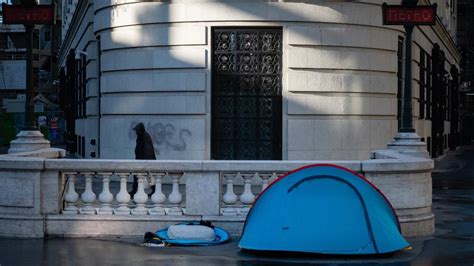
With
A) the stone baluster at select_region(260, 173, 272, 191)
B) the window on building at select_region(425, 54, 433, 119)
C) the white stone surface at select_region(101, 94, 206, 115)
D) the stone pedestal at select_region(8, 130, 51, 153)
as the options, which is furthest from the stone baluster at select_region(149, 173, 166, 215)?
the window on building at select_region(425, 54, 433, 119)

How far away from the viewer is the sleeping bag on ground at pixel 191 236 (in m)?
11.1

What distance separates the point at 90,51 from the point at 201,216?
15.4 m

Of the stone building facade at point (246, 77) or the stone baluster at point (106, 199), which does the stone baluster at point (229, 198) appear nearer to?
the stone baluster at point (106, 199)

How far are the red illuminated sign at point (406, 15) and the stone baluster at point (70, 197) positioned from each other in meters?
6.51

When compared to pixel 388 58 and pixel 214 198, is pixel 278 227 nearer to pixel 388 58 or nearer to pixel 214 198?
pixel 214 198

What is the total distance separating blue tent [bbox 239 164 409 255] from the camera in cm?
1016

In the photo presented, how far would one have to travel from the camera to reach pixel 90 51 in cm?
2597

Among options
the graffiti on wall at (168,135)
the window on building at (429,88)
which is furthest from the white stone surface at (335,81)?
the window on building at (429,88)

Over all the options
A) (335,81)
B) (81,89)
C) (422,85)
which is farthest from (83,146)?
(422,85)

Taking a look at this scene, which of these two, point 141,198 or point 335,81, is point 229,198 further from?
point 335,81

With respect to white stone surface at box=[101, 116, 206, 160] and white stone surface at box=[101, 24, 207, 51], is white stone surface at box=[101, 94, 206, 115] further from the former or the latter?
white stone surface at box=[101, 24, 207, 51]

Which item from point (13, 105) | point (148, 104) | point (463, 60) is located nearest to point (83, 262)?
point (148, 104)

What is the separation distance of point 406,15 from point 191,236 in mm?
6326

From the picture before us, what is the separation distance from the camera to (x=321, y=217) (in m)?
10.2
